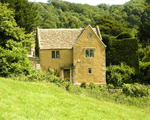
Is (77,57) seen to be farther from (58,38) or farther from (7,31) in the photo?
(7,31)

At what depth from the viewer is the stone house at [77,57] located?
2794cm

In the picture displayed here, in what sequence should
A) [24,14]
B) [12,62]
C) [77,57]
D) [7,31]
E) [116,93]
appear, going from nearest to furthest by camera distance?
[116,93], [12,62], [7,31], [77,57], [24,14]

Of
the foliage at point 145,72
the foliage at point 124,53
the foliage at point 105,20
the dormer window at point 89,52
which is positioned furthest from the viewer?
the foliage at point 105,20

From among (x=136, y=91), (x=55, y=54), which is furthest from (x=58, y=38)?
(x=136, y=91)

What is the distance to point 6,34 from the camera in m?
22.3

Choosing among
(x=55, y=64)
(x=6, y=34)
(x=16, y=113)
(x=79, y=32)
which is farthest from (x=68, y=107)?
(x=79, y=32)

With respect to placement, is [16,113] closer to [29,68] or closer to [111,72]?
[29,68]

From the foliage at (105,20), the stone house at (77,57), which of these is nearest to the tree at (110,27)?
the foliage at (105,20)

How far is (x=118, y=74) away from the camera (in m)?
28.6

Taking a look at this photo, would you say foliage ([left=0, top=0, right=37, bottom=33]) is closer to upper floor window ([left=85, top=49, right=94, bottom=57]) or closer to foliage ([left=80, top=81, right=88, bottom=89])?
upper floor window ([left=85, top=49, right=94, bottom=57])

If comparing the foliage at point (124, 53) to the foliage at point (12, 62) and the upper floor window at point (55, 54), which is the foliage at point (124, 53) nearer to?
the upper floor window at point (55, 54)

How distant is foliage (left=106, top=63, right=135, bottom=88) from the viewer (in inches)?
1120

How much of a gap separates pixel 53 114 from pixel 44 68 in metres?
19.0

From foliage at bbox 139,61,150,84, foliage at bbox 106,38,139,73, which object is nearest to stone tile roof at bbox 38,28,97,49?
foliage at bbox 106,38,139,73
